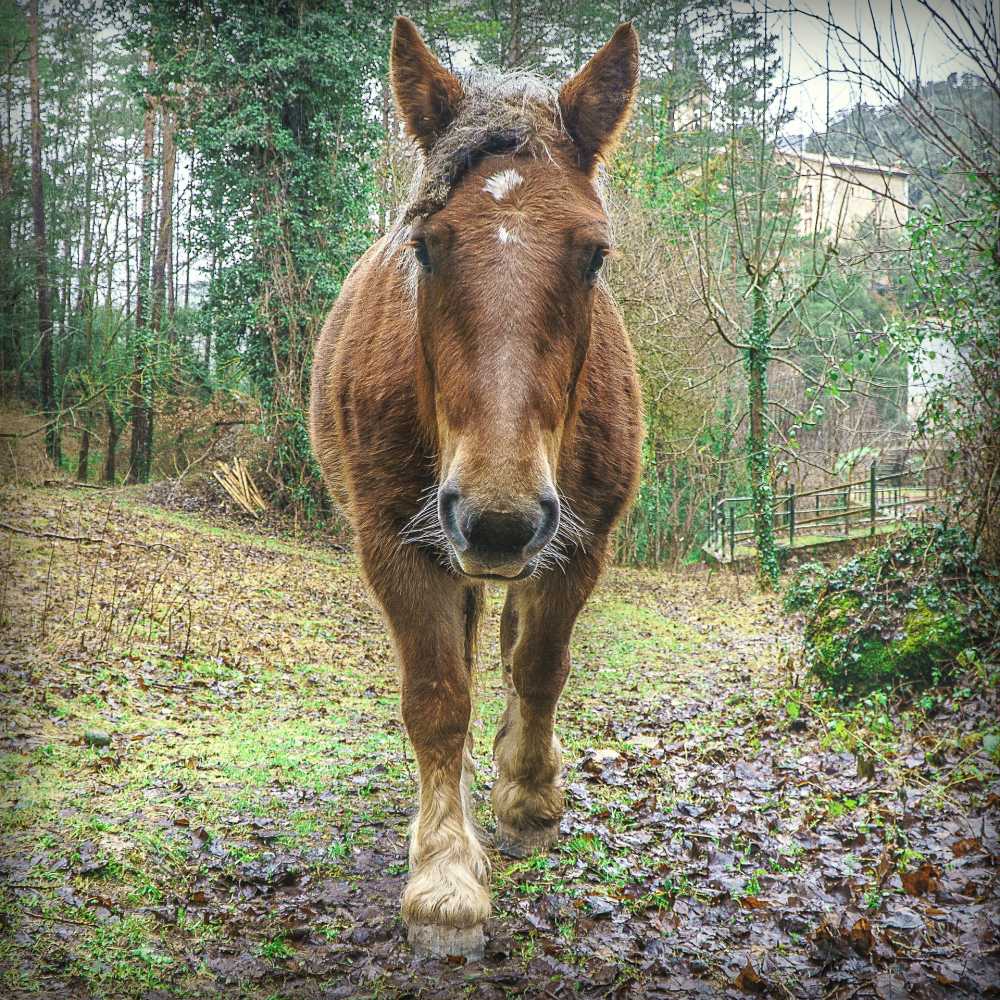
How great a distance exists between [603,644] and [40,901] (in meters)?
7.88

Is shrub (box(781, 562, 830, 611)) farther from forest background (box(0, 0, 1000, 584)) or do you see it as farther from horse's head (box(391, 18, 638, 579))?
horse's head (box(391, 18, 638, 579))

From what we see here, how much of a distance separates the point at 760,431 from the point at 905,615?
27.2 ft

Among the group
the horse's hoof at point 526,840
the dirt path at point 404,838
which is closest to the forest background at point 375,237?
the dirt path at point 404,838

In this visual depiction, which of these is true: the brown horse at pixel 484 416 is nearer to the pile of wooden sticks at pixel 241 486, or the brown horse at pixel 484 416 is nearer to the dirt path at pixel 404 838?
the dirt path at pixel 404 838

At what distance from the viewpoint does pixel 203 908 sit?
3.05 m

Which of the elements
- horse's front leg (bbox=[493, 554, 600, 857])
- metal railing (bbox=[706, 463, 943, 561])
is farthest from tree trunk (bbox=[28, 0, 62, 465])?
metal railing (bbox=[706, 463, 943, 561])

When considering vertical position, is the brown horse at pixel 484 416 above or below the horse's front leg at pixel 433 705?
above

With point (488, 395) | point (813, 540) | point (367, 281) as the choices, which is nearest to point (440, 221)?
point (488, 395)

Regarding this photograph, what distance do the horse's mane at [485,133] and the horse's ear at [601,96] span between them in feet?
0.22

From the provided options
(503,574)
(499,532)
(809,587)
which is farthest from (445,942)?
(809,587)

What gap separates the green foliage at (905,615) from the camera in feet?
18.1

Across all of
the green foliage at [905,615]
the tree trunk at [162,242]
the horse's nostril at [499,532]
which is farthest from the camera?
the tree trunk at [162,242]

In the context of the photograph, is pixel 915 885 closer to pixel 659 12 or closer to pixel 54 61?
pixel 54 61

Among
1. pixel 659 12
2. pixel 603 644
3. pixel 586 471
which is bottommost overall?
pixel 603 644
